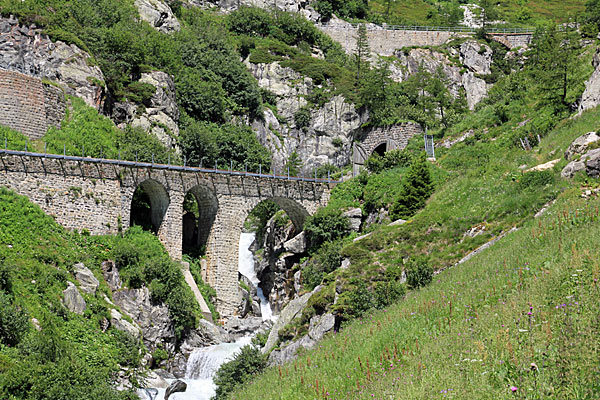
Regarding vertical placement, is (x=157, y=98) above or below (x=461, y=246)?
above

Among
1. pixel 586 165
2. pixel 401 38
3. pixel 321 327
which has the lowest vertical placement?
pixel 321 327

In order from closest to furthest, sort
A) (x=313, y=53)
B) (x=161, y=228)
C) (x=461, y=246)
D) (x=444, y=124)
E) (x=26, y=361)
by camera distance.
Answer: (x=26, y=361), (x=461, y=246), (x=161, y=228), (x=444, y=124), (x=313, y=53)

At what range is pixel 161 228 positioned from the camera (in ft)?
124

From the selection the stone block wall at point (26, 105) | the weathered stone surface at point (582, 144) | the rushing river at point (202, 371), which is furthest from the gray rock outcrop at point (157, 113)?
the weathered stone surface at point (582, 144)

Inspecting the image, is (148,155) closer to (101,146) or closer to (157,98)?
(101,146)

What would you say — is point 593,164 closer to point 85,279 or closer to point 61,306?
point 61,306

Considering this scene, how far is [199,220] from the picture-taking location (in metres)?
41.6

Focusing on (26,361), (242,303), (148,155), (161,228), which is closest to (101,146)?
(148,155)

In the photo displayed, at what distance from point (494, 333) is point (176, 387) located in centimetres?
2033

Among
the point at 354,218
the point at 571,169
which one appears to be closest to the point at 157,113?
the point at 354,218

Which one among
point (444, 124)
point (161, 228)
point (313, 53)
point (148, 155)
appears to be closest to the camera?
point (161, 228)

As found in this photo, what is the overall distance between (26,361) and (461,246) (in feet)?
53.9

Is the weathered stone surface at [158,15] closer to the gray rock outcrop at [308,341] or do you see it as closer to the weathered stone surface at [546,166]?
the weathered stone surface at [546,166]

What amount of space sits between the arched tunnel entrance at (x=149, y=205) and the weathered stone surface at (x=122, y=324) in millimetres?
9128
